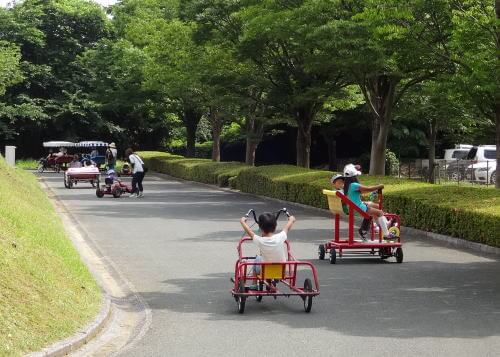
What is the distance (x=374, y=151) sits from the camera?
32.7m

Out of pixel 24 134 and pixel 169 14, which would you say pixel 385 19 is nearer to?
pixel 169 14

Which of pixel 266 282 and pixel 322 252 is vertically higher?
pixel 266 282

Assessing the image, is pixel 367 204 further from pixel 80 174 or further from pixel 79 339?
pixel 80 174

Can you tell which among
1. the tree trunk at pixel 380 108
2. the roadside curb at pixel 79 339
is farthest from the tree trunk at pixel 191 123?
the roadside curb at pixel 79 339

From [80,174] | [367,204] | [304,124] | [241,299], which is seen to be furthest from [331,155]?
[241,299]

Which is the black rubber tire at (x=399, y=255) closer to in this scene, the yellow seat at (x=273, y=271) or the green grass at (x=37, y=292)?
the yellow seat at (x=273, y=271)

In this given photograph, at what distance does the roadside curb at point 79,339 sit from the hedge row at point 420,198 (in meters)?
9.07

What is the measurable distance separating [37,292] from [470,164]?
34790 mm

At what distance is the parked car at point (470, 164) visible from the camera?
41.8 meters

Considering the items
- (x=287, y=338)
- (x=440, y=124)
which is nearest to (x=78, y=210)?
(x=287, y=338)

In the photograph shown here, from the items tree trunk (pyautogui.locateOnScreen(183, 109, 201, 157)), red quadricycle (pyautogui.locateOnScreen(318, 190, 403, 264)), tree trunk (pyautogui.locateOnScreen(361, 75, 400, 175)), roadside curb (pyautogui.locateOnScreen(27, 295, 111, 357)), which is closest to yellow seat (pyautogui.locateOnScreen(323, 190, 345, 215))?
red quadricycle (pyautogui.locateOnScreen(318, 190, 403, 264))

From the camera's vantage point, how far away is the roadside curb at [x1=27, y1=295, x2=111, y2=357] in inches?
311

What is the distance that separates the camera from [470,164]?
42.2 meters

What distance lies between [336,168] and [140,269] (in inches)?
1701
